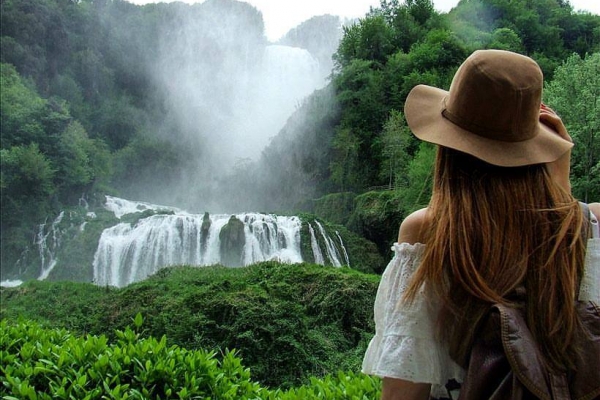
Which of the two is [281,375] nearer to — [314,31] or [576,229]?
[576,229]

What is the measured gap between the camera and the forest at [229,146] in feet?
21.8

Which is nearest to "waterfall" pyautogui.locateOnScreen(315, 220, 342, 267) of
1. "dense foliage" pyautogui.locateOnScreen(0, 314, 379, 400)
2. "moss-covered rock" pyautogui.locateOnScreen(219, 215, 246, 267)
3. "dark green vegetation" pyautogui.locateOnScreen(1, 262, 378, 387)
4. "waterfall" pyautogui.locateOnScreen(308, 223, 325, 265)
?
"waterfall" pyautogui.locateOnScreen(308, 223, 325, 265)

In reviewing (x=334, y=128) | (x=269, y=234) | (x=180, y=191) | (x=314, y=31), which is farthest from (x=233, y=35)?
(x=269, y=234)

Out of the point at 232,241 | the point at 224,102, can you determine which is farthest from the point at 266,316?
the point at 224,102

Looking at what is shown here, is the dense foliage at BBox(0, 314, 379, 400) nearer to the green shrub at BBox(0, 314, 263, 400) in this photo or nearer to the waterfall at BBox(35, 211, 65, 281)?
the green shrub at BBox(0, 314, 263, 400)

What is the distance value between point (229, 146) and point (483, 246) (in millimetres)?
37178

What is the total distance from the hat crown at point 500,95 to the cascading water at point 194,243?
15062mm

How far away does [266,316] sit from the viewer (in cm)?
666

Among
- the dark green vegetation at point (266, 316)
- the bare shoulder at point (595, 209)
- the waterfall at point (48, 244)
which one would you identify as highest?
the bare shoulder at point (595, 209)

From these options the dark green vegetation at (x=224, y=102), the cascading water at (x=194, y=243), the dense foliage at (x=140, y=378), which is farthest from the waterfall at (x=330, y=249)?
the dense foliage at (x=140, y=378)

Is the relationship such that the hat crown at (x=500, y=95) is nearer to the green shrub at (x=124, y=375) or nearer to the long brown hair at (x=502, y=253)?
the long brown hair at (x=502, y=253)

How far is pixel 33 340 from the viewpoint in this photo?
10.0 feet

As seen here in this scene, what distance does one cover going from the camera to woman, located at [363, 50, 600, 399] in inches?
37.4

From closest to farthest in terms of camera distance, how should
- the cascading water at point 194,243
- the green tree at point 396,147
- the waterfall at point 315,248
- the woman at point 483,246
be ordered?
the woman at point 483,246 < the waterfall at point 315,248 < the cascading water at point 194,243 < the green tree at point 396,147
